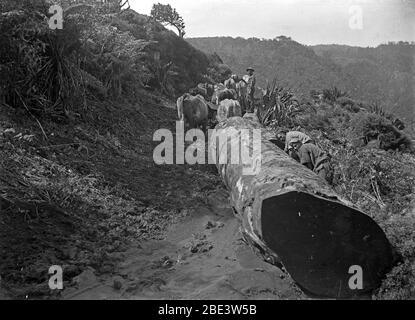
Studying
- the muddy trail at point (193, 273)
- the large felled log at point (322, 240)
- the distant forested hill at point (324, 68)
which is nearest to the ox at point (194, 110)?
the muddy trail at point (193, 273)

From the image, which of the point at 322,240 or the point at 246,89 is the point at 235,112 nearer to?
the point at 246,89

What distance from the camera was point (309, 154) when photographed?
5.24m

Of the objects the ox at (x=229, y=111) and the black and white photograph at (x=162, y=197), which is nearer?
the black and white photograph at (x=162, y=197)

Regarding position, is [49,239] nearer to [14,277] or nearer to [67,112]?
[14,277]

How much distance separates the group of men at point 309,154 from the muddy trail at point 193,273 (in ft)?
3.63

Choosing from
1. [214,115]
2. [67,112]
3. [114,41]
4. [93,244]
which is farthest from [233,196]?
[114,41]

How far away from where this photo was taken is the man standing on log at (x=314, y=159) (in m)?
5.05

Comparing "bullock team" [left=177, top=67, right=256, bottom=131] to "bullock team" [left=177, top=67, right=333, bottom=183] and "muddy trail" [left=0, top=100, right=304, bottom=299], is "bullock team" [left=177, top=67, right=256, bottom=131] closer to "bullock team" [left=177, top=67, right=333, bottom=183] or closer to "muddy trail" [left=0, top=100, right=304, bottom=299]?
"bullock team" [left=177, top=67, right=333, bottom=183]

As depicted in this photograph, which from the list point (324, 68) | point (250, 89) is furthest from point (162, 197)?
point (324, 68)

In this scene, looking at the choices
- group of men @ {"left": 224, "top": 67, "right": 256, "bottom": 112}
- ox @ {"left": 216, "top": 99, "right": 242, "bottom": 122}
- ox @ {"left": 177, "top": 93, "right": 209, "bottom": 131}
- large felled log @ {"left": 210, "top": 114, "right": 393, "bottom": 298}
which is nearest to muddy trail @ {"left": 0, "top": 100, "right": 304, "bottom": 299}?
large felled log @ {"left": 210, "top": 114, "right": 393, "bottom": 298}

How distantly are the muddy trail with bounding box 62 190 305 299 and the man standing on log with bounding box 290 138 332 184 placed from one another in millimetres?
1095

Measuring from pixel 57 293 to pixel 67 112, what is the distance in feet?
13.3

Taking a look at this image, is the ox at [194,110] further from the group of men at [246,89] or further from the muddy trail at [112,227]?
the group of men at [246,89]

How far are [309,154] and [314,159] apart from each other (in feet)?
0.27
